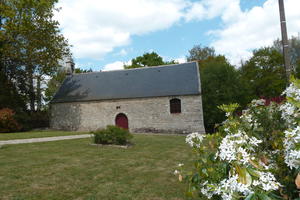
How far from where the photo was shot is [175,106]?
16.8m

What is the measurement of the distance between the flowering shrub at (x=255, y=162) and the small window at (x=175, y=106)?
14262 millimetres

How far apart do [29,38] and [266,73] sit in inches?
1081

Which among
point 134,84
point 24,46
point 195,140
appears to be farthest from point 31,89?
point 195,140

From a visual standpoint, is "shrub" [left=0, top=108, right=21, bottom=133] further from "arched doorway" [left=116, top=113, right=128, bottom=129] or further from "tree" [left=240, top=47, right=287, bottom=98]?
"tree" [left=240, top=47, right=287, bottom=98]

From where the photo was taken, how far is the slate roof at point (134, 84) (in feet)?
55.9

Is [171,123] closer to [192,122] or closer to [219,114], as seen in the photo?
[192,122]

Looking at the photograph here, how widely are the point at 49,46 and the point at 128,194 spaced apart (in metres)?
18.2

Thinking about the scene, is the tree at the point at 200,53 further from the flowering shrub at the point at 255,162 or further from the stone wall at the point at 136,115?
the flowering shrub at the point at 255,162

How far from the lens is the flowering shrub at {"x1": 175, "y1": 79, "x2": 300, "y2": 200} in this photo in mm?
1112

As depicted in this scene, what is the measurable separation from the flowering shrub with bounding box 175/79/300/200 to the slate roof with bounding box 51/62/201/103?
14.1 meters

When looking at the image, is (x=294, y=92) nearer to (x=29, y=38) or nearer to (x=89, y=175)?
(x=89, y=175)

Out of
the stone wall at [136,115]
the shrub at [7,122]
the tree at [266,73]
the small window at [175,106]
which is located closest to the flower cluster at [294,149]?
the stone wall at [136,115]

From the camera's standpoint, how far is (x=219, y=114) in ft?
67.6

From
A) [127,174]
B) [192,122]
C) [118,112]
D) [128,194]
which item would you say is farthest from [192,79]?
[128,194]
